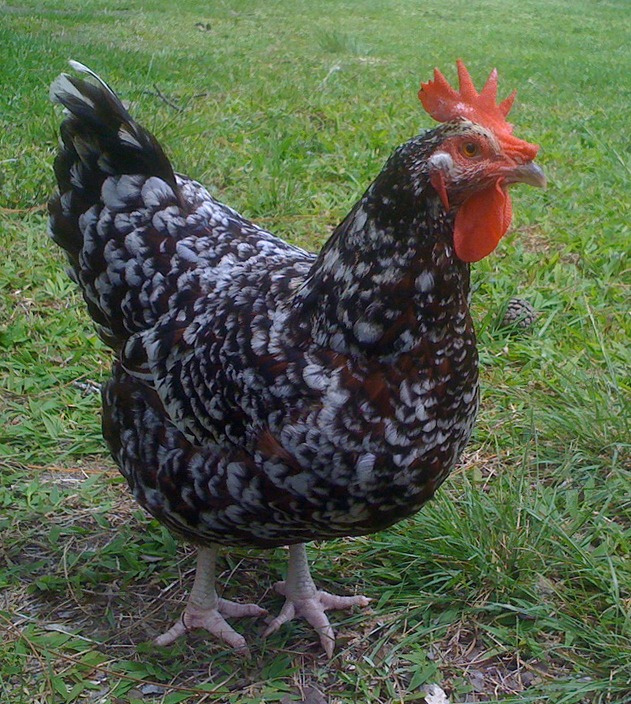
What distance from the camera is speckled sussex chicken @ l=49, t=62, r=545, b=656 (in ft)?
7.05

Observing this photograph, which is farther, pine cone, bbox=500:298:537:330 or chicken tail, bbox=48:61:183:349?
pine cone, bbox=500:298:537:330

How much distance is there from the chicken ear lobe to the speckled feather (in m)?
0.04

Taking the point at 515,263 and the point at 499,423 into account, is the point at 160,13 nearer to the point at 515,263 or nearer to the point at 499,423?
the point at 515,263

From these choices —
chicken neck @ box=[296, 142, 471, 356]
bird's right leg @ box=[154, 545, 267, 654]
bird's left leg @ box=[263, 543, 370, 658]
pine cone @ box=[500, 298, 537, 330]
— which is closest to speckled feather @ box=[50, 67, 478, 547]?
chicken neck @ box=[296, 142, 471, 356]

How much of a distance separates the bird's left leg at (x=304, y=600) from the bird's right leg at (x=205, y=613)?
140 millimetres

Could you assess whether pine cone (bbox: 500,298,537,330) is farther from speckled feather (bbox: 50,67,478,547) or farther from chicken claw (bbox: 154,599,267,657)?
chicken claw (bbox: 154,599,267,657)

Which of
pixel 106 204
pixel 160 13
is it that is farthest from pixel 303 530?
pixel 160 13

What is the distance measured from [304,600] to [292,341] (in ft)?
3.47

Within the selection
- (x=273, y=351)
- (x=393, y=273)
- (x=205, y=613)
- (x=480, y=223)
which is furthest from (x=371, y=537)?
(x=480, y=223)

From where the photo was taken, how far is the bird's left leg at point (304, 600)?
2.86 metres

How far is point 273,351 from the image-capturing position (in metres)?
2.38

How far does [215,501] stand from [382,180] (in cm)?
106

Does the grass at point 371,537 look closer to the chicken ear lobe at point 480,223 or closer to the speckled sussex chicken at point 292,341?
the speckled sussex chicken at point 292,341

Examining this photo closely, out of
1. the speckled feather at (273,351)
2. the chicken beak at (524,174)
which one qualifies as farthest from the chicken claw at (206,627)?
the chicken beak at (524,174)
